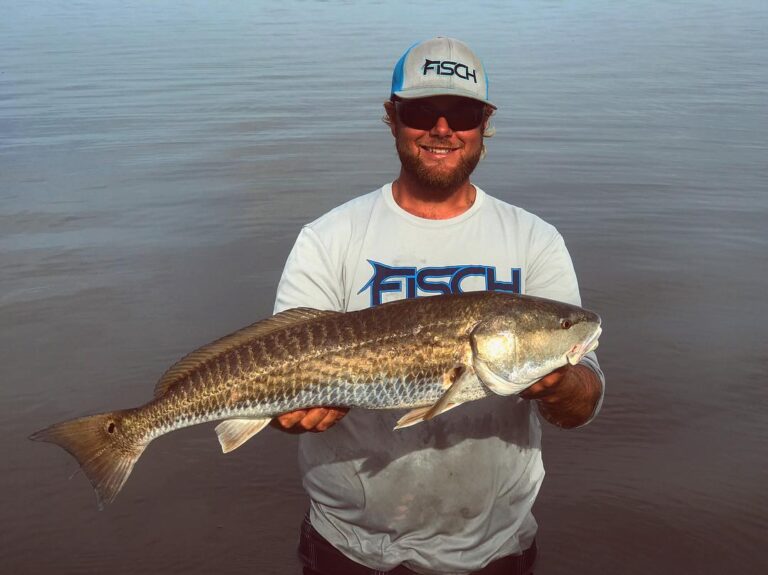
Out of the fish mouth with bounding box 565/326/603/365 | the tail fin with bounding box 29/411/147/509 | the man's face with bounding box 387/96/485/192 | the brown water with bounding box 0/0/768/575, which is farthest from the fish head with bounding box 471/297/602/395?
the brown water with bounding box 0/0/768/575

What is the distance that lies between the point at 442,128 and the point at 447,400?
1384mm

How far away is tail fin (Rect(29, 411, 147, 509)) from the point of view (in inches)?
162

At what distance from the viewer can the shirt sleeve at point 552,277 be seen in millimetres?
4324

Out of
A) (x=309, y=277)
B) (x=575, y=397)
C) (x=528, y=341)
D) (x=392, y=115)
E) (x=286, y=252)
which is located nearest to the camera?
(x=528, y=341)

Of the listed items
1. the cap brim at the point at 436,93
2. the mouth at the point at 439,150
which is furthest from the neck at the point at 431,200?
the cap brim at the point at 436,93

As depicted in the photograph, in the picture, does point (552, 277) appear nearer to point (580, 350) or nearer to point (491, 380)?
point (580, 350)

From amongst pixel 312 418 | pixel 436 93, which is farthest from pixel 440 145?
pixel 312 418

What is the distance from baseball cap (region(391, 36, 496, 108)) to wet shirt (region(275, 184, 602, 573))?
50 centimetres

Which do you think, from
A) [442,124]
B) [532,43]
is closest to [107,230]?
[442,124]

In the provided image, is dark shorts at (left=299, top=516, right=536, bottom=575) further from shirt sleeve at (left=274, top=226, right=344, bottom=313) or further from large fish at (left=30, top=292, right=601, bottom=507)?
shirt sleeve at (left=274, top=226, right=344, bottom=313)

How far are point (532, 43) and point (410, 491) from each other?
23255 millimetres

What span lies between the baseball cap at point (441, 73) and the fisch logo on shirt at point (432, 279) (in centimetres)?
85

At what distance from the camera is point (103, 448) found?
4.14 m

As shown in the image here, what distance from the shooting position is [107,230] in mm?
11633
